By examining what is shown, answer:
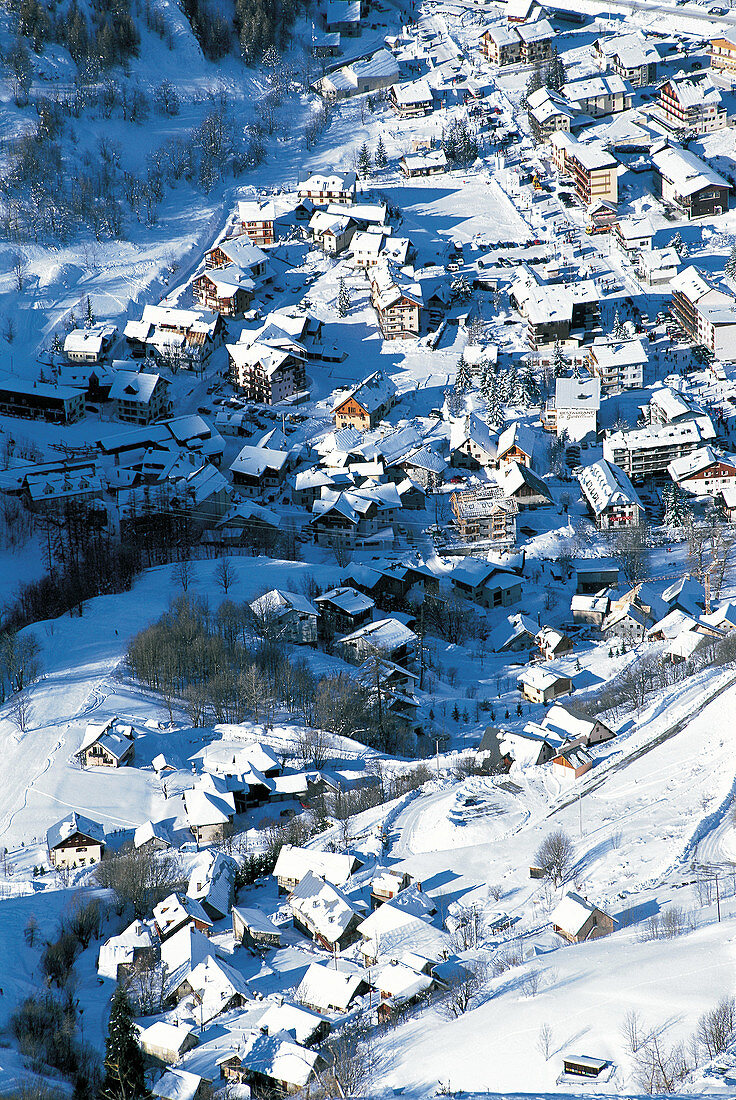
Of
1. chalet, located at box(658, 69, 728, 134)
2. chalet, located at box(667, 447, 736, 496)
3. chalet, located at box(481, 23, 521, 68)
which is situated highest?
chalet, located at box(481, 23, 521, 68)

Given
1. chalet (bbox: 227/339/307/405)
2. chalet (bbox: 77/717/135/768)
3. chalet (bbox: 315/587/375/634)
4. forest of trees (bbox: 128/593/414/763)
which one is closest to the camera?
chalet (bbox: 77/717/135/768)

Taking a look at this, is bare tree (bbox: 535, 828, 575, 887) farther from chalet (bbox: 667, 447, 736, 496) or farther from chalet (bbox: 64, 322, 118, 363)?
chalet (bbox: 64, 322, 118, 363)

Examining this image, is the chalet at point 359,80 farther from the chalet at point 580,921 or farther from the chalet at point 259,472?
the chalet at point 580,921

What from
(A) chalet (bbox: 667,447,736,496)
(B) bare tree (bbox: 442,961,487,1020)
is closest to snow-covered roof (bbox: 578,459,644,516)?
(A) chalet (bbox: 667,447,736,496)

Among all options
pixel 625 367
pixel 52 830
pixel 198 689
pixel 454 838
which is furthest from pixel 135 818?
pixel 625 367

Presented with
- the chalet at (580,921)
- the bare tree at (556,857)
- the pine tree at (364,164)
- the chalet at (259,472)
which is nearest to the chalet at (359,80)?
the pine tree at (364,164)
